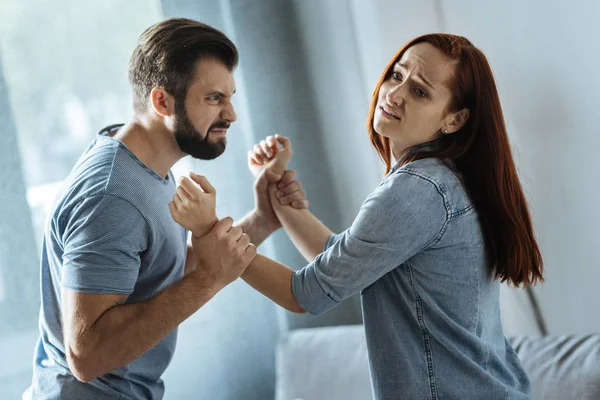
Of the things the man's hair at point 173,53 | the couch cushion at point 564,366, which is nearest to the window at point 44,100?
the man's hair at point 173,53

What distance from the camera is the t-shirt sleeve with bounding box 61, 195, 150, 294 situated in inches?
57.6

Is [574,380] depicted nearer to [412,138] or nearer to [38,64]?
[412,138]

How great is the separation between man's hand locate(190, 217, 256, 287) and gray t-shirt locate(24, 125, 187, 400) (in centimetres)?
12

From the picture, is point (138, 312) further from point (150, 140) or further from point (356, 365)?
point (356, 365)

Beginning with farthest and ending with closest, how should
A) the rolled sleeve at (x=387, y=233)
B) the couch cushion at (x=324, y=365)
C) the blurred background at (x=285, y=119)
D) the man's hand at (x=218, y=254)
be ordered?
the couch cushion at (x=324, y=365) < the blurred background at (x=285, y=119) < the man's hand at (x=218, y=254) < the rolled sleeve at (x=387, y=233)

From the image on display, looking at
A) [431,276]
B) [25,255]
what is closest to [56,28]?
[25,255]

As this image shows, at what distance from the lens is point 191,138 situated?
68.2 inches

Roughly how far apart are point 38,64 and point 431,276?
1.30 metres

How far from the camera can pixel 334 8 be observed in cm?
258

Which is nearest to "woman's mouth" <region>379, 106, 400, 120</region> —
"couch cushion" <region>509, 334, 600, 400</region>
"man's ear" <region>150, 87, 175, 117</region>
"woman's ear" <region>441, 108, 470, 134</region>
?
"woman's ear" <region>441, 108, 470, 134</region>

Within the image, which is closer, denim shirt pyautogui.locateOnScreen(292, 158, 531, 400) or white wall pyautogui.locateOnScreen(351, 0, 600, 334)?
denim shirt pyautogui.locateOnScreen(292, 158, 531, 400)

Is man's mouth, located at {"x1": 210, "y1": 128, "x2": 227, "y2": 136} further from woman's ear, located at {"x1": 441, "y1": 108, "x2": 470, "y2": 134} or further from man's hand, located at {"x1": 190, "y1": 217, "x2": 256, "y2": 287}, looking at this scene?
woman's ear, located at {"x1": 441, "y1": 108, "x2": 470, "y2": 134}

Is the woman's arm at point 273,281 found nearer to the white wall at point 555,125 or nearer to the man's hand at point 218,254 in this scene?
the man's hand at point 218,254

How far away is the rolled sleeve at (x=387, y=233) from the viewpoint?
4.72ft
